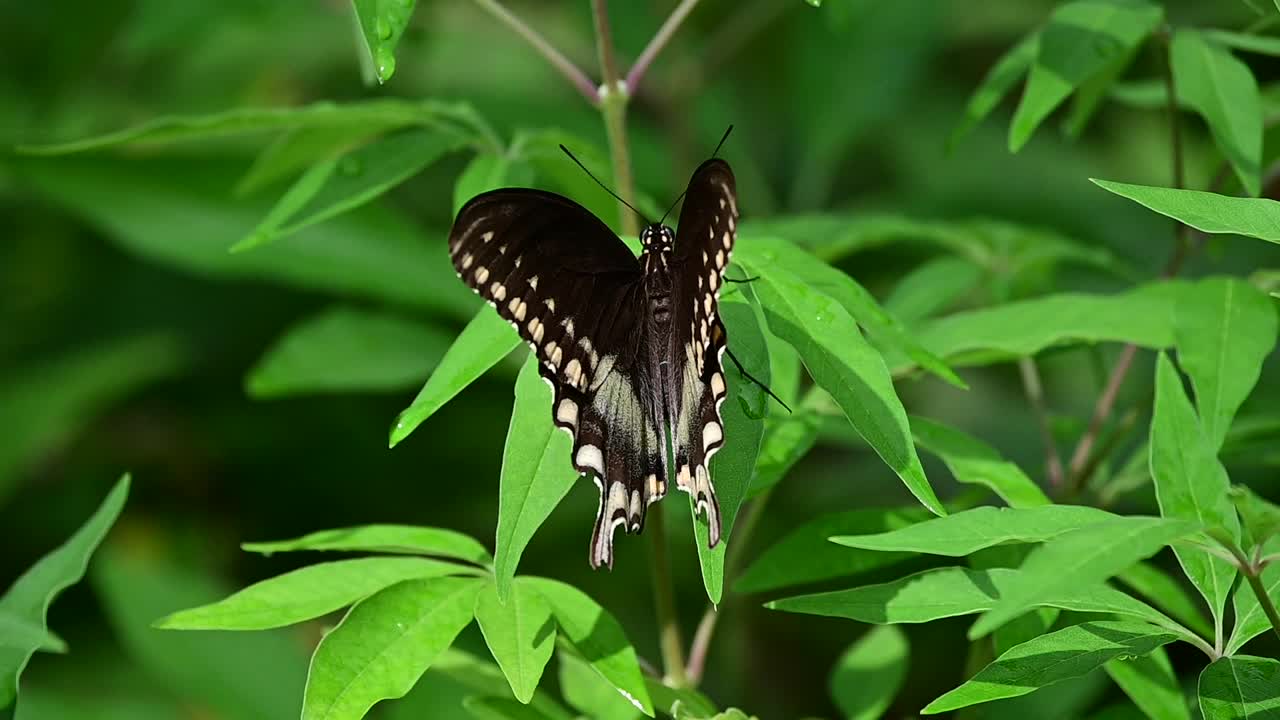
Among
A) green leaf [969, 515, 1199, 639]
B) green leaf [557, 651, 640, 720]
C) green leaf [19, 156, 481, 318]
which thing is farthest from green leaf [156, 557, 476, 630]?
green leaf [19, 156, 481, 318]

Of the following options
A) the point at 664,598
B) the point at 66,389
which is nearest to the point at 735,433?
the point at 664,598

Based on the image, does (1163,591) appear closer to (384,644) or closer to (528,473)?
(528,473)

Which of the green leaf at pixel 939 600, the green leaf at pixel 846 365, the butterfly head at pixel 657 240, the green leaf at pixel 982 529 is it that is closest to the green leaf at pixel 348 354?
the butterfly head at pixel 657 240

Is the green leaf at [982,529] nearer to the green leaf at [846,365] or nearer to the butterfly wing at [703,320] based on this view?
the green leaf at [846,365]

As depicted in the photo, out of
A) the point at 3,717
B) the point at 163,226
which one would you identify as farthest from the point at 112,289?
the point at 3,717

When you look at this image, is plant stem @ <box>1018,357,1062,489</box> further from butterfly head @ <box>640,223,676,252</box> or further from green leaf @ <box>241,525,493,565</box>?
green leaf @ <box>241,525,493,565</box>

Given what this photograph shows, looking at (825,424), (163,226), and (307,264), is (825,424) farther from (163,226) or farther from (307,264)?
(163,226)
